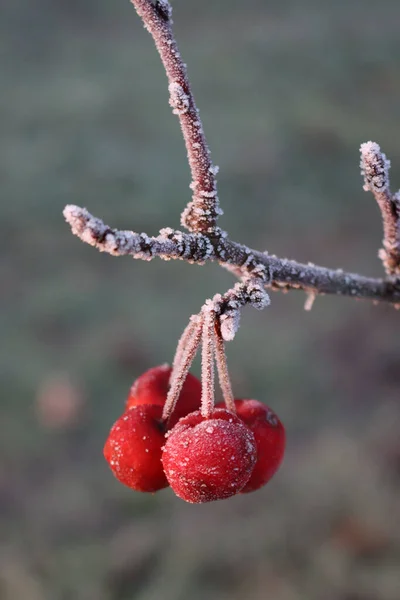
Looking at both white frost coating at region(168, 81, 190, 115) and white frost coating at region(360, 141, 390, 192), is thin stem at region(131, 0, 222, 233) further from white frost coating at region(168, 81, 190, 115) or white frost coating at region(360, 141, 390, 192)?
white frost coating at region(360, 141, 390, 192)

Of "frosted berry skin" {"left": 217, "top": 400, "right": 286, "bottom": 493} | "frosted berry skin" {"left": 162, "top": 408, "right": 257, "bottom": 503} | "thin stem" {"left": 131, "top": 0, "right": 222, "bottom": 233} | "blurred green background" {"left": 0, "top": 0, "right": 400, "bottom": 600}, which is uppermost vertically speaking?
"blurred green background" {"left": 0, "top": 0, "right": 400, "bottom": 600}

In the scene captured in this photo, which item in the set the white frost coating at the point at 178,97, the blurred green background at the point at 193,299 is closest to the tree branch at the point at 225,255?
the white frost coating at the point at 178,97

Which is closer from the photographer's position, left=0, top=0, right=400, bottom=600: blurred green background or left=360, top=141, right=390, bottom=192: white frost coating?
left=360, top=141, right=390, bottom=192: white frost coating

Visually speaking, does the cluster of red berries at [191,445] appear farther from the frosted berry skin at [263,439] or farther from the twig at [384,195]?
the twig at [384,195]

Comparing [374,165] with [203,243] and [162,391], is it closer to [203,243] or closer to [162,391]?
[203,243]

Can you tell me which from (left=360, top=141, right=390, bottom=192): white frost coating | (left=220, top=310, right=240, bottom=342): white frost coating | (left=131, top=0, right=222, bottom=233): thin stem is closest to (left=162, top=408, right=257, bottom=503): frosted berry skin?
(left=220, top=310, right=240, bottom=342): white frost coating

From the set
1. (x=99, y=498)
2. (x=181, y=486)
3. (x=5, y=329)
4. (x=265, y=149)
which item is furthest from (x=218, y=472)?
(x=265, y=149)

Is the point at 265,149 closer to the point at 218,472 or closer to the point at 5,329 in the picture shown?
the point at 5,329
